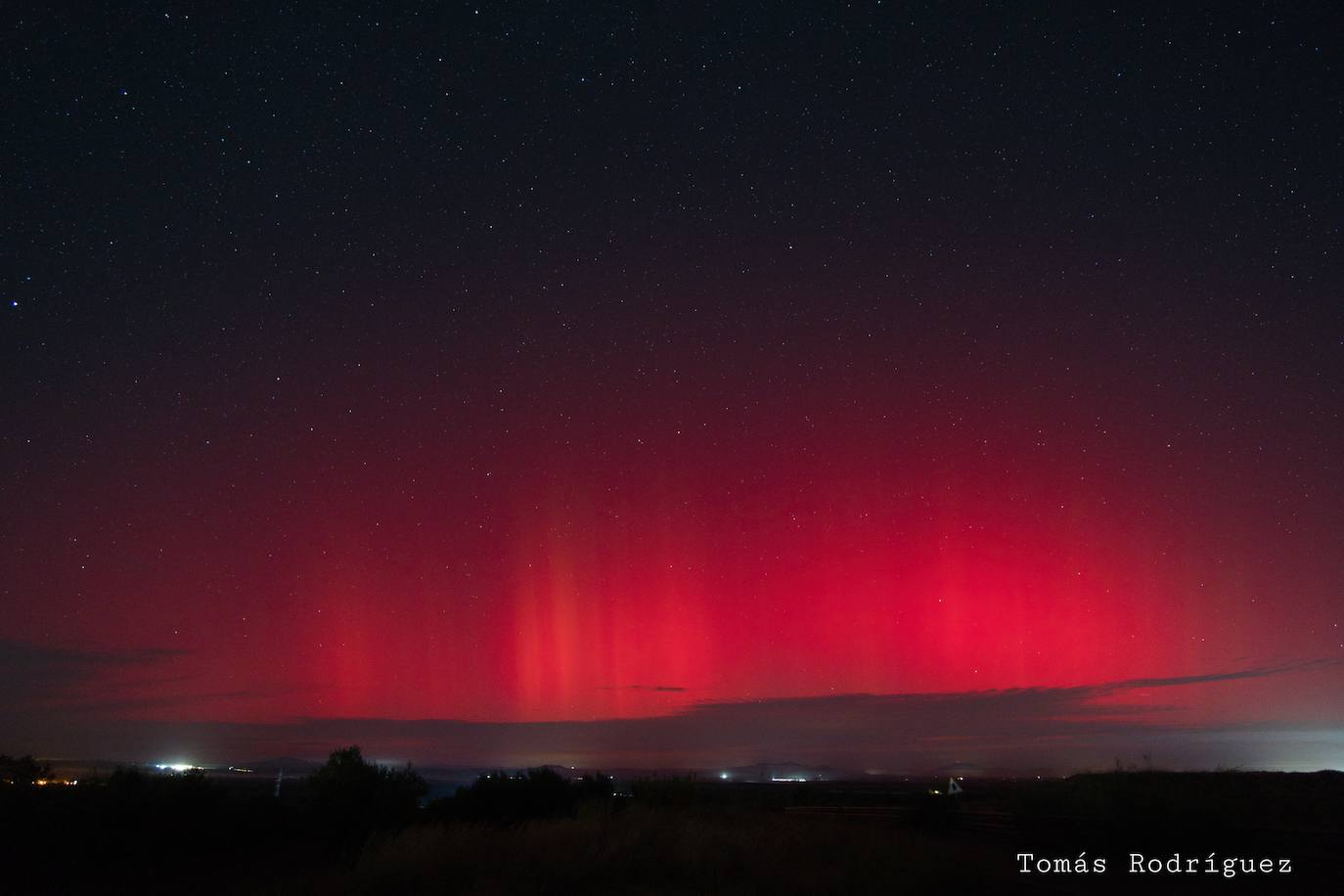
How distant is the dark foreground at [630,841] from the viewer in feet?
58.3

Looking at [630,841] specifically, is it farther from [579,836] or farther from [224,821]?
[224,821]

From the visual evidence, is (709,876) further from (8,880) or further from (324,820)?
(324,820)

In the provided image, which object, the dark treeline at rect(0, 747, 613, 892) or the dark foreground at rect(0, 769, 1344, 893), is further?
the dark treeline at rect(0, 747, 613, 892)

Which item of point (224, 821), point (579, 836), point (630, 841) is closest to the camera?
point (630, 841)

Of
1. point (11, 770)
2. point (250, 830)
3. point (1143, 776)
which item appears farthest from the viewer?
point (11, 770)

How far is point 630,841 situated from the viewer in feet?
64.1

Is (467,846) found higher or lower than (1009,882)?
higher

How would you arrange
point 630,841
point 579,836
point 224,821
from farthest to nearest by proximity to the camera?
point 224,821 → point 579,836 → point 630,841

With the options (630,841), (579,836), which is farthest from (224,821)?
(630,841)

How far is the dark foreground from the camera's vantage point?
17.8m

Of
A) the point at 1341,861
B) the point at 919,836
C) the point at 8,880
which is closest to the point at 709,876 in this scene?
the point at 919,836

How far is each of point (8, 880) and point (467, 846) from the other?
32.4 ft

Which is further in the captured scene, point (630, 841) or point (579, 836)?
point (579, 836)

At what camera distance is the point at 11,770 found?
177ft
